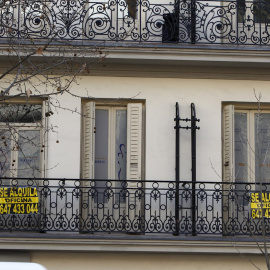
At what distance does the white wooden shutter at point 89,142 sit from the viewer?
17.1 meters

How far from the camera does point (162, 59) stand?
56.2ft

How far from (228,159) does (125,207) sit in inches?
88.5

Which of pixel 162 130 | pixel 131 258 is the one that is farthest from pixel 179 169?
pixel 131 258

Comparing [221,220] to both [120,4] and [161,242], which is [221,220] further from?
[120,4]

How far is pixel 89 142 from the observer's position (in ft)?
56.1

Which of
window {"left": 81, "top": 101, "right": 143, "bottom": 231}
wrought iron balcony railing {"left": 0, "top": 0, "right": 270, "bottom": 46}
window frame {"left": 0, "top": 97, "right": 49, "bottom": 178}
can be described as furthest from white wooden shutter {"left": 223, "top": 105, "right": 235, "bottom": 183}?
window frame {"left": 0, "top": 97, "right": 49, "bottom": 178}

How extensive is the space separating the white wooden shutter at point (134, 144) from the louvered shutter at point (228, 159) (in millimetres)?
1712

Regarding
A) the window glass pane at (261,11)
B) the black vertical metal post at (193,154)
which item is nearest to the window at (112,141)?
the black vertical metal post at (193,154)

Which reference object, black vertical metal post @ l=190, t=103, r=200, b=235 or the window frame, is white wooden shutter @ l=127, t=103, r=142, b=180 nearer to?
black vertical metal post @ l=190, t=103, r=200, b=235

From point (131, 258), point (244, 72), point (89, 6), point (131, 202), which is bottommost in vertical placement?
point (131, 258)

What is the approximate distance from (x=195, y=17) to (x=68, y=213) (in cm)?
455

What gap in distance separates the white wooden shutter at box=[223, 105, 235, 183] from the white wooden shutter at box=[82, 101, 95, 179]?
103 inches

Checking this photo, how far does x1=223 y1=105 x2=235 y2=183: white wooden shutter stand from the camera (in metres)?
17.4

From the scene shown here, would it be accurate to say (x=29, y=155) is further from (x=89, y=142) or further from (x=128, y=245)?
(x=128, y=245)
